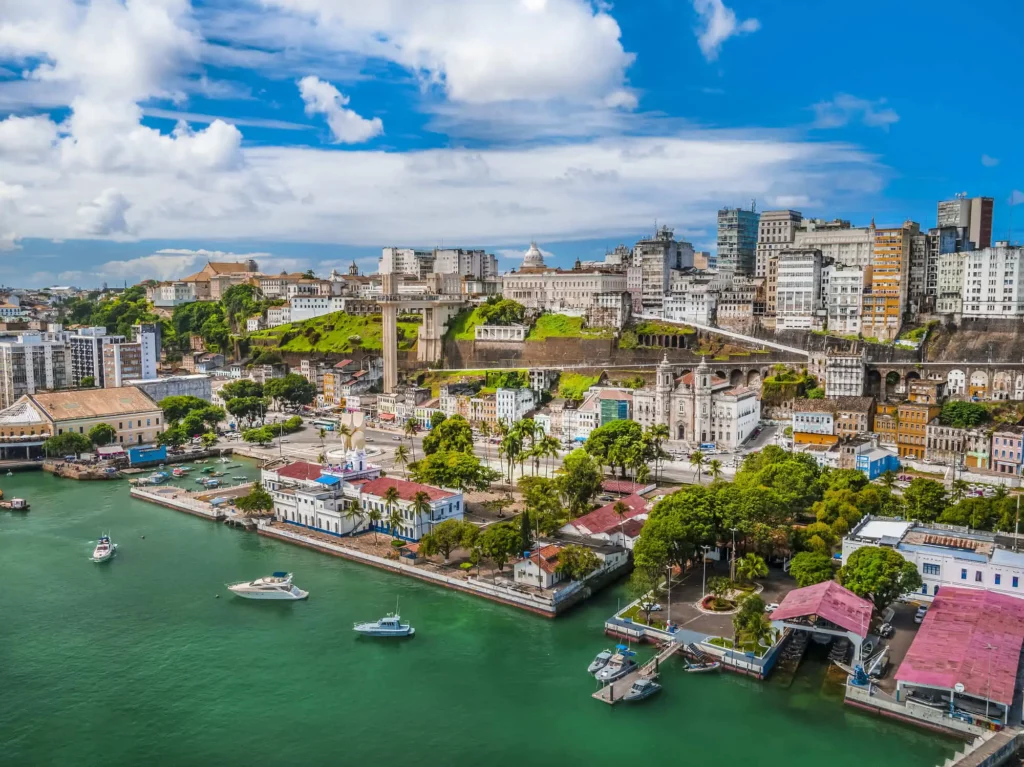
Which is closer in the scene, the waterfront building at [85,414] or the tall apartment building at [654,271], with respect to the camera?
the waterfront building at [85,414]

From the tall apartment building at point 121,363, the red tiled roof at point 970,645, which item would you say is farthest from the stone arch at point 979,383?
the tall apartment building at point 121,363

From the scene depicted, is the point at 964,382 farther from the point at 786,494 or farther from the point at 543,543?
the point at 543,543

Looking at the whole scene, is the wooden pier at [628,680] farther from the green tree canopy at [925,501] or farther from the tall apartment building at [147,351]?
the tall apartment building at [147,351]

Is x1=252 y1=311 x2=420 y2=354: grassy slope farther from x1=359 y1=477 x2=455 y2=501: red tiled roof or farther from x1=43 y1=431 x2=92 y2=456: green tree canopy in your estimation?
x1=359 y1=477 x2=455 y2=501: red tiled roof

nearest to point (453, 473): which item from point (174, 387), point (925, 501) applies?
point (925, 501)

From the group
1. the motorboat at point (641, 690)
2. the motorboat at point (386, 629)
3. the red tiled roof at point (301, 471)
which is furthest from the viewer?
the red tiled roof at point (301, 471)

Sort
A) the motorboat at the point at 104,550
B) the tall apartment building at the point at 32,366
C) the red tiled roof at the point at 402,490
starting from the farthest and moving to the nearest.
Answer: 1. the tall apartment building at the point at 32,366
2. the red tiled roof at the point at 402,490
3. the motorboat at the point at 104,550

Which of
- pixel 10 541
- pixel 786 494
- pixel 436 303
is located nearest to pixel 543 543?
pixel 786 494
